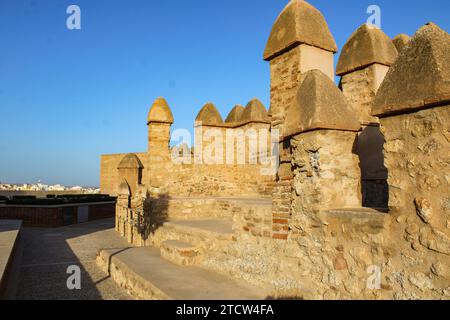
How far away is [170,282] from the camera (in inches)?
197

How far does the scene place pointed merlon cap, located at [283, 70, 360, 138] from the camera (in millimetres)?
3863

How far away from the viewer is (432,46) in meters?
2.86

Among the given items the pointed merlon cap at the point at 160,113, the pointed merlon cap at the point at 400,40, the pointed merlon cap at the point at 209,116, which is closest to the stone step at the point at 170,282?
the pointed merlon cap at the point at 160,113

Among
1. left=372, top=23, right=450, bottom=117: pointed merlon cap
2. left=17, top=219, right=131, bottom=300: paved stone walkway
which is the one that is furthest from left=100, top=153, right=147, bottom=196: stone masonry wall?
left=372, top=23, right=450, bottom=117: pointed merlon cap

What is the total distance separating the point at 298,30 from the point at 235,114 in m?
7.18

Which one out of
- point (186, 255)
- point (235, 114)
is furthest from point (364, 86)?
point (235, 114)

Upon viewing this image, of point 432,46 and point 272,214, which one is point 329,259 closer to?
point 272,214

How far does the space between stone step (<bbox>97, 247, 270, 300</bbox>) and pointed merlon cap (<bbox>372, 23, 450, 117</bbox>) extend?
2753 mm

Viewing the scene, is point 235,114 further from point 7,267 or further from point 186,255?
point 7,267

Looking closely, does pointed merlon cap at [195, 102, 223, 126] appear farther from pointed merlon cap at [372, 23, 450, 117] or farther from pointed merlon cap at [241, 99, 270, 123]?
pointed merlon cap at [372, 23, 450, 117]

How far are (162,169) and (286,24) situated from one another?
20.3ft

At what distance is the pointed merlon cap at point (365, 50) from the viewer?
6973mm
